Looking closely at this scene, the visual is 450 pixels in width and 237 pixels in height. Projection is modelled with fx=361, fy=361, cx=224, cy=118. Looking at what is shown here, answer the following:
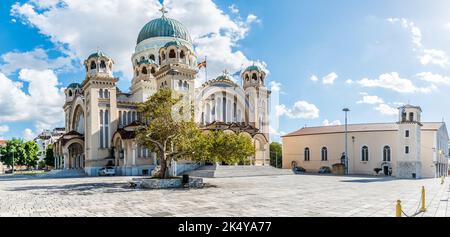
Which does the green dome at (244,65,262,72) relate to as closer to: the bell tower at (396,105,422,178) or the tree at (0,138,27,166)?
the bell tower at (396,105,422,178)

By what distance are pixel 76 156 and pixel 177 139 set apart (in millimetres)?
34516

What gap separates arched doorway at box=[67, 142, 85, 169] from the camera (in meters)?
53.7

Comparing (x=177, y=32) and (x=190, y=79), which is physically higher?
(x=177, y=32)

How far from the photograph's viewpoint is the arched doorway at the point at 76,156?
176 feet

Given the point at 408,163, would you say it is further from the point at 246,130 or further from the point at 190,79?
the point at 190,79

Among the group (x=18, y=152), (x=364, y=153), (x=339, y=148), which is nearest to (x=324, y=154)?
(x=339, y=148)

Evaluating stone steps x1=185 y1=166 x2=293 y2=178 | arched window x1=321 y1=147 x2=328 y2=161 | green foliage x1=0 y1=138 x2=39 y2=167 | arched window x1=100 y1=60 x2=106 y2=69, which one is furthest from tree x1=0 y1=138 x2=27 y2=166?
arched window x1=321 y1=147 x2=328 y2=161

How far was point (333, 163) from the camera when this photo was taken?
55.3 metres

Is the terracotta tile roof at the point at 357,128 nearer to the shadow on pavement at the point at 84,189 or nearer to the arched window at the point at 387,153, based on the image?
the arched window at the point at 387,153

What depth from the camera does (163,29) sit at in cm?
5731

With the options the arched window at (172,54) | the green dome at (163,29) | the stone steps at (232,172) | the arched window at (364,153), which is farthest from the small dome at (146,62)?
the arched window at (364,153)

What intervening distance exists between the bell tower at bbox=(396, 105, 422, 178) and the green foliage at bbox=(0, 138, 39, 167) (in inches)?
2675
